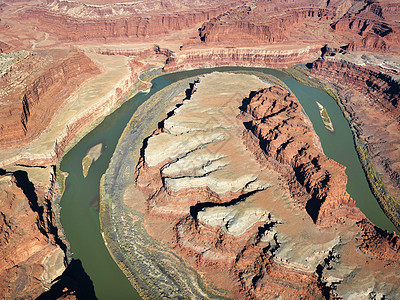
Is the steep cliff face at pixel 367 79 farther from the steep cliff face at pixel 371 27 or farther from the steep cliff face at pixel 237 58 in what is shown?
the steep cliff face at pixel 371 27

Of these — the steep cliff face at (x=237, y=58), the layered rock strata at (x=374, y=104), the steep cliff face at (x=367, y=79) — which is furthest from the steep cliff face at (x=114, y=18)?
the steep cliff face at (x=367, y=79)

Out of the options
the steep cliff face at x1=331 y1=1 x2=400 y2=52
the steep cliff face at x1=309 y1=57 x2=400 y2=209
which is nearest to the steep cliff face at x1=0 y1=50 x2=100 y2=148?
the steep cliff face at x1=309 y1=57 x2=400 y2=209

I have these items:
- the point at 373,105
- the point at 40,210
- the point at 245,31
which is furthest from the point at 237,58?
the point at 40,210

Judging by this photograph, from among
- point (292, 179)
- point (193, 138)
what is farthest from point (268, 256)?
point (193, 138)

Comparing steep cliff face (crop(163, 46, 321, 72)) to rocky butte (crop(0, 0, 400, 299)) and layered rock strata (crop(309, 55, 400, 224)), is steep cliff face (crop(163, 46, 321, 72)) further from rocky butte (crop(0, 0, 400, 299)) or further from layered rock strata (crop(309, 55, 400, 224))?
layered rock strata (crop(309, 55, 400, 224))

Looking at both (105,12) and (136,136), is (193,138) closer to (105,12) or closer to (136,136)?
(136,136)
